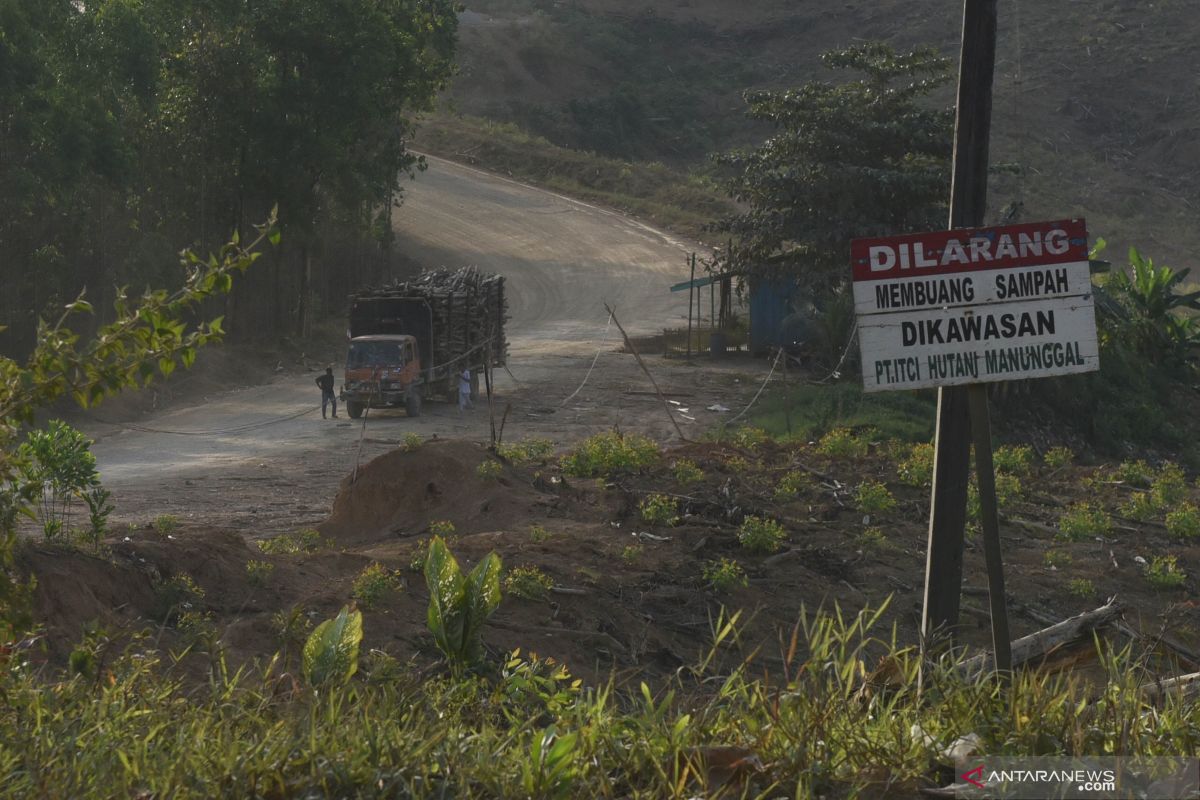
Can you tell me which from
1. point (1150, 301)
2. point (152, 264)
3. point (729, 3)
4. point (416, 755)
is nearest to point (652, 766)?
point (416, 755)

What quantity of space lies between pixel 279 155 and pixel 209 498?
1457 cm

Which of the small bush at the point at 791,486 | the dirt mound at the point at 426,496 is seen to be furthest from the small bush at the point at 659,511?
the small bush at the point at 791,486

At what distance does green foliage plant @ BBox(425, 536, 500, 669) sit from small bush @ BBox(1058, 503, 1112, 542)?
27.6 feet

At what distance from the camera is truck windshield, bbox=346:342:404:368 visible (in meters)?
24.0

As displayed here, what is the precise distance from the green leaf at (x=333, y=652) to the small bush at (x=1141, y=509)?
11013 millimetres

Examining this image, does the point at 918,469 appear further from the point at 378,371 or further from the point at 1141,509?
the point at 378,371

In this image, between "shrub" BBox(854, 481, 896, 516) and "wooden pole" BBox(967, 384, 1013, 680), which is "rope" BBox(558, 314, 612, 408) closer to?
"shrub" BBox(854, 481, 896, 516)

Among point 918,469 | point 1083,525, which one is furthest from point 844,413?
point 1083,525

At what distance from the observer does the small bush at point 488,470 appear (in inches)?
494

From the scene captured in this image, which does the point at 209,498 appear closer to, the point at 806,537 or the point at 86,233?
the point at 806,537

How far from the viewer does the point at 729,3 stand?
78062mm

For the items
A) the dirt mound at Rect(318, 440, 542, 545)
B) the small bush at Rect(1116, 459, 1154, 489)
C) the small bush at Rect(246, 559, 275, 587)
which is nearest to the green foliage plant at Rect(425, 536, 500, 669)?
the small bush at Rect(246, 559, 275, 587)

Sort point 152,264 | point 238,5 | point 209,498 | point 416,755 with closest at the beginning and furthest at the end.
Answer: point 416,755
point 209,498
point 152,264
point 238,5

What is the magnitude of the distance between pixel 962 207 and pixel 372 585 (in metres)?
4.62
